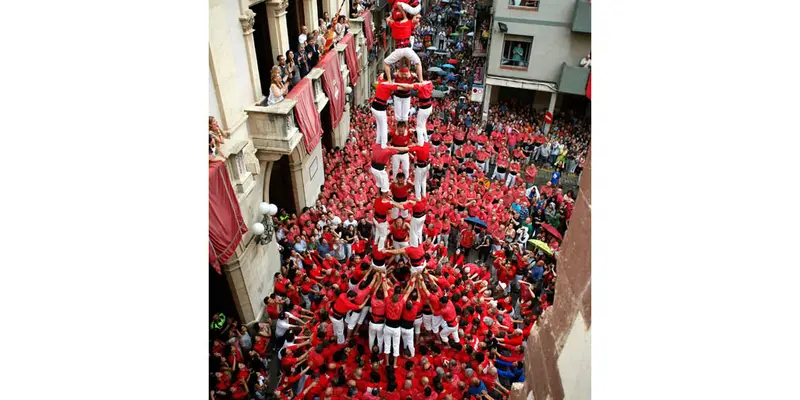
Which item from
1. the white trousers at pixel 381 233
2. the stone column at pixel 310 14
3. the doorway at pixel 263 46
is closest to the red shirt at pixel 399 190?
the white trousers at pixel 381 233

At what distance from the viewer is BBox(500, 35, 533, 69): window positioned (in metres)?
23.1

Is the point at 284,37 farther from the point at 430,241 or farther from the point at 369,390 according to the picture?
the point at 369,390

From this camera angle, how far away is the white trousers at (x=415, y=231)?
31.9ft

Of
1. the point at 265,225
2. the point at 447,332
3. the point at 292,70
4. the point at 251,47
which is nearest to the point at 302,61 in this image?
the point at 292,70

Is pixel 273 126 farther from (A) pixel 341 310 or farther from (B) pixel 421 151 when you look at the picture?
(A) pixel 341 310

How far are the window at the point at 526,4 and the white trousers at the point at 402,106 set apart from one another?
16.3 meters

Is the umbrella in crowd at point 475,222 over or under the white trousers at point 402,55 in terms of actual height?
under

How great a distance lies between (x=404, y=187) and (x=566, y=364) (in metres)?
6.92

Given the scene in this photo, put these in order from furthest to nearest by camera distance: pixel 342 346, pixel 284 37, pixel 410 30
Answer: pixel 284 37, pixel 342 346, pixel 410 30

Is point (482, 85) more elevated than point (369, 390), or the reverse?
point (482, 85)

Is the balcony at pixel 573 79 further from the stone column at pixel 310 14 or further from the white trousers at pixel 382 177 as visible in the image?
the white trousers at pixel 382 177

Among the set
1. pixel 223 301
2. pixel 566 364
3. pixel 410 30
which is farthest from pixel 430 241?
pixel 566 364

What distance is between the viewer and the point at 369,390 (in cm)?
930

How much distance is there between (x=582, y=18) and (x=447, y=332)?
17.4 metres
